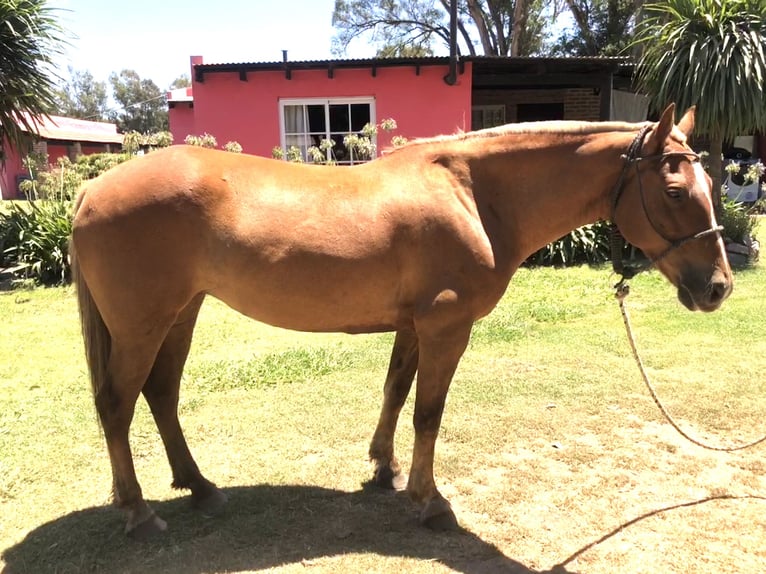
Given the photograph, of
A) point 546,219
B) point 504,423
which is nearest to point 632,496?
point 504,423

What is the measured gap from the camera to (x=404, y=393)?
3.38 meters

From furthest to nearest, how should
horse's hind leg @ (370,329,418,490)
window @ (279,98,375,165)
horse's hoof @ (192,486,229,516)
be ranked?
window @ (279,98,375,165) → horse's hind leg @ (370,329,418,490) → horse's hoof @ (192,486,229,516)

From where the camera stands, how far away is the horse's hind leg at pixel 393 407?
130 inches

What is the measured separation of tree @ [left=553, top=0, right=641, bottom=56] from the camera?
25.3 metres

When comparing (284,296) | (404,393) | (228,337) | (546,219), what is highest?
(546,219)

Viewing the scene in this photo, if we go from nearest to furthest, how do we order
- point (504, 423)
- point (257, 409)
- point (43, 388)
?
point (504, 423), point (257, 409), point (43, 388)

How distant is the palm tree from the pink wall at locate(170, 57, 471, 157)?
15.0ft

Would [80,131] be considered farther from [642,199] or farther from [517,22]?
[642,199]

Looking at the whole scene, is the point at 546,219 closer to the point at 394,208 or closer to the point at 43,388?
the point at 394,208

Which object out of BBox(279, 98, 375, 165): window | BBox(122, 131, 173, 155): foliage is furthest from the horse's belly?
BBox(279, 98, 375, 165): window

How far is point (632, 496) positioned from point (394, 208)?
213 cm

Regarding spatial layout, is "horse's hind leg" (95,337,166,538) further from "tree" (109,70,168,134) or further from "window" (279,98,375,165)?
"tree" (109,70,168,134)

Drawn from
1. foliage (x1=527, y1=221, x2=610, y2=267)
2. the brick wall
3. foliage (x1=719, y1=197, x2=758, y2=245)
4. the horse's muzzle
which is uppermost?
the brick wall

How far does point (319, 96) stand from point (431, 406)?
439 inches
